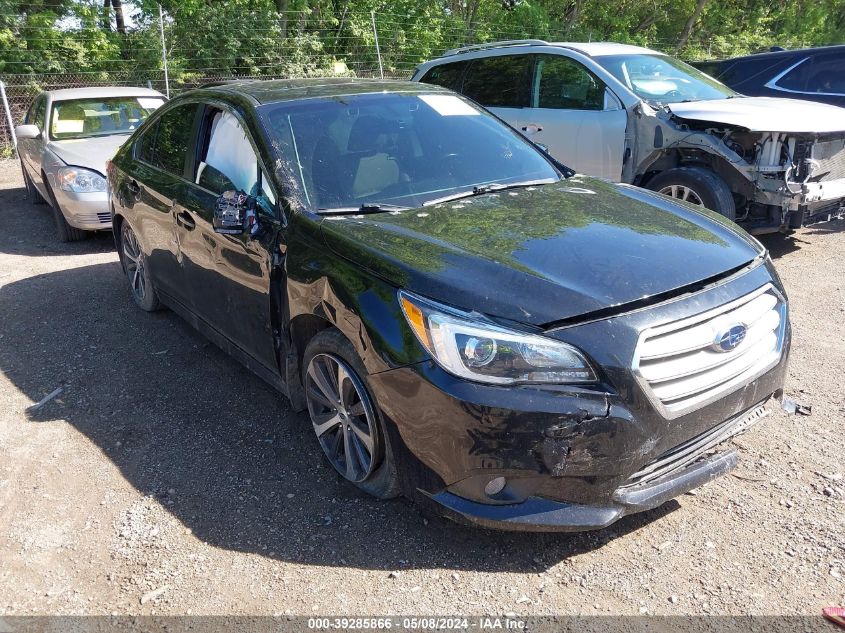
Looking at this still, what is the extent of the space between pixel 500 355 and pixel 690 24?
91.0ft

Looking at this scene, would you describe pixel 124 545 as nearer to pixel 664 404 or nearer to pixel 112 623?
pixel 112 623

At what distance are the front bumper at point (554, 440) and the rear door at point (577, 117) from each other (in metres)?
4.38

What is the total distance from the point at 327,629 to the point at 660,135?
5.32 m

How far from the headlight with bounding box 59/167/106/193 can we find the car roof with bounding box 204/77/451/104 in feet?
11.6

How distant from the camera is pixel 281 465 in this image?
11.3 ft

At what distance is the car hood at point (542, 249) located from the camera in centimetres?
256

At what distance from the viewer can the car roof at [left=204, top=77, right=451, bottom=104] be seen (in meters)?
3.89

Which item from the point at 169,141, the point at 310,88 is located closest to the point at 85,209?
the point at 169,141

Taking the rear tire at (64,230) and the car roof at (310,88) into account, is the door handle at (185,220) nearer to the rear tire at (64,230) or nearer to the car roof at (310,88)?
the car roof at (310,88)

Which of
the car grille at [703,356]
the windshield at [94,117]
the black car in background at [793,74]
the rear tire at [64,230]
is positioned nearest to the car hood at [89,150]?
the windshield at [94,117]

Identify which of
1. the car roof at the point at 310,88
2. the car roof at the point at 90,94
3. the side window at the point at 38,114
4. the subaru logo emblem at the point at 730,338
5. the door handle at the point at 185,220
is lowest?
the subaru logo emblem at the point at 730,338

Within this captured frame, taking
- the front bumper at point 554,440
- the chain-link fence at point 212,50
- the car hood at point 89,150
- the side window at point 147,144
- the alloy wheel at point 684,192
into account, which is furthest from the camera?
the chain-link fence at point 212,50

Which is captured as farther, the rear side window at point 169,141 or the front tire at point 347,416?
the rear side window at point 169,141

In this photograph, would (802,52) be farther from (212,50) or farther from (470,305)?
(212,50)
